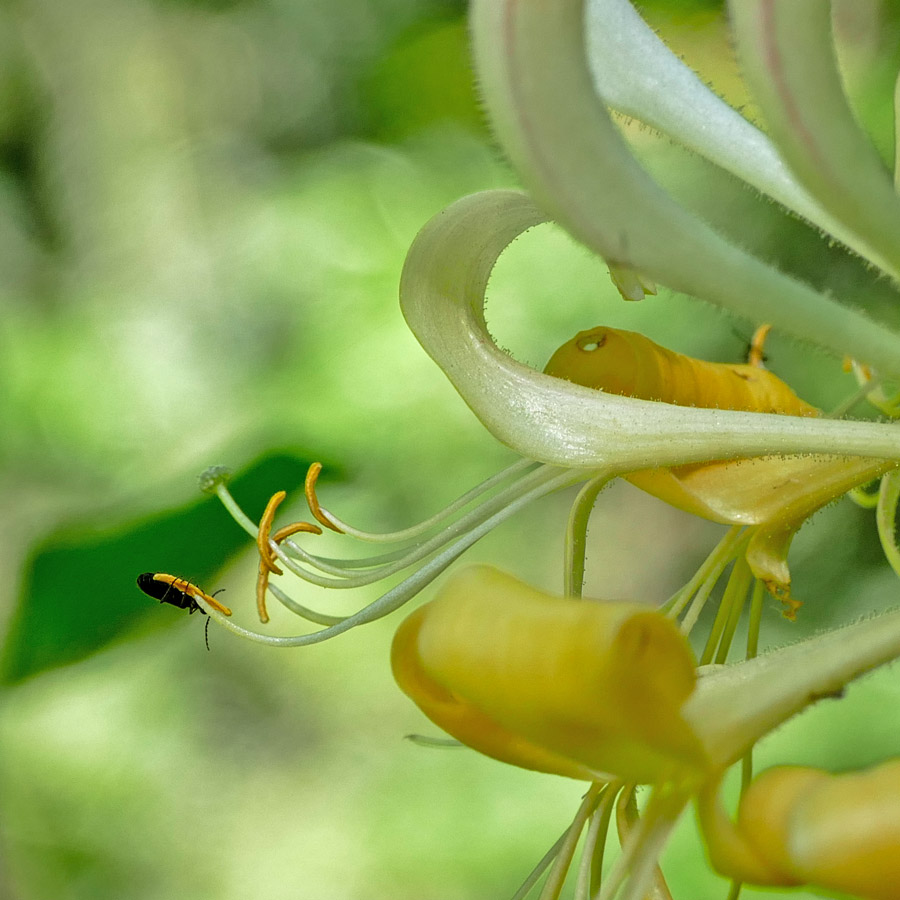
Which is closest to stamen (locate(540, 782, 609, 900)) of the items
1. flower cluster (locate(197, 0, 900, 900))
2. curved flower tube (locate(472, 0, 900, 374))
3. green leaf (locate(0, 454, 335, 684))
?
flower cluster (locate(197, 0, 900, 900))

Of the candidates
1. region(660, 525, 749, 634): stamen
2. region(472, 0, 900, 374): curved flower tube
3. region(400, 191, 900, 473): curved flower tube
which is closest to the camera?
region(472, 0, 900, 374): curved flower tube

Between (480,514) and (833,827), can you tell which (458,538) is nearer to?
(480,514)

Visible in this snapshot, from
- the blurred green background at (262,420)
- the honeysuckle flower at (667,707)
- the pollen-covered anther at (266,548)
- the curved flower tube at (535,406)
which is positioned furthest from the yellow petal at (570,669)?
the blurred green background at (262,420)

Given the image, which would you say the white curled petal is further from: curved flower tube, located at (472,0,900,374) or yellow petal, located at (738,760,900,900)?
yellow petal, located at (738,760,900,900)

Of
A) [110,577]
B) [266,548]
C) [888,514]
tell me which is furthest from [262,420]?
[888,514]

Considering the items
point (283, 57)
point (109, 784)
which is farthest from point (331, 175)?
point (109, 784)
